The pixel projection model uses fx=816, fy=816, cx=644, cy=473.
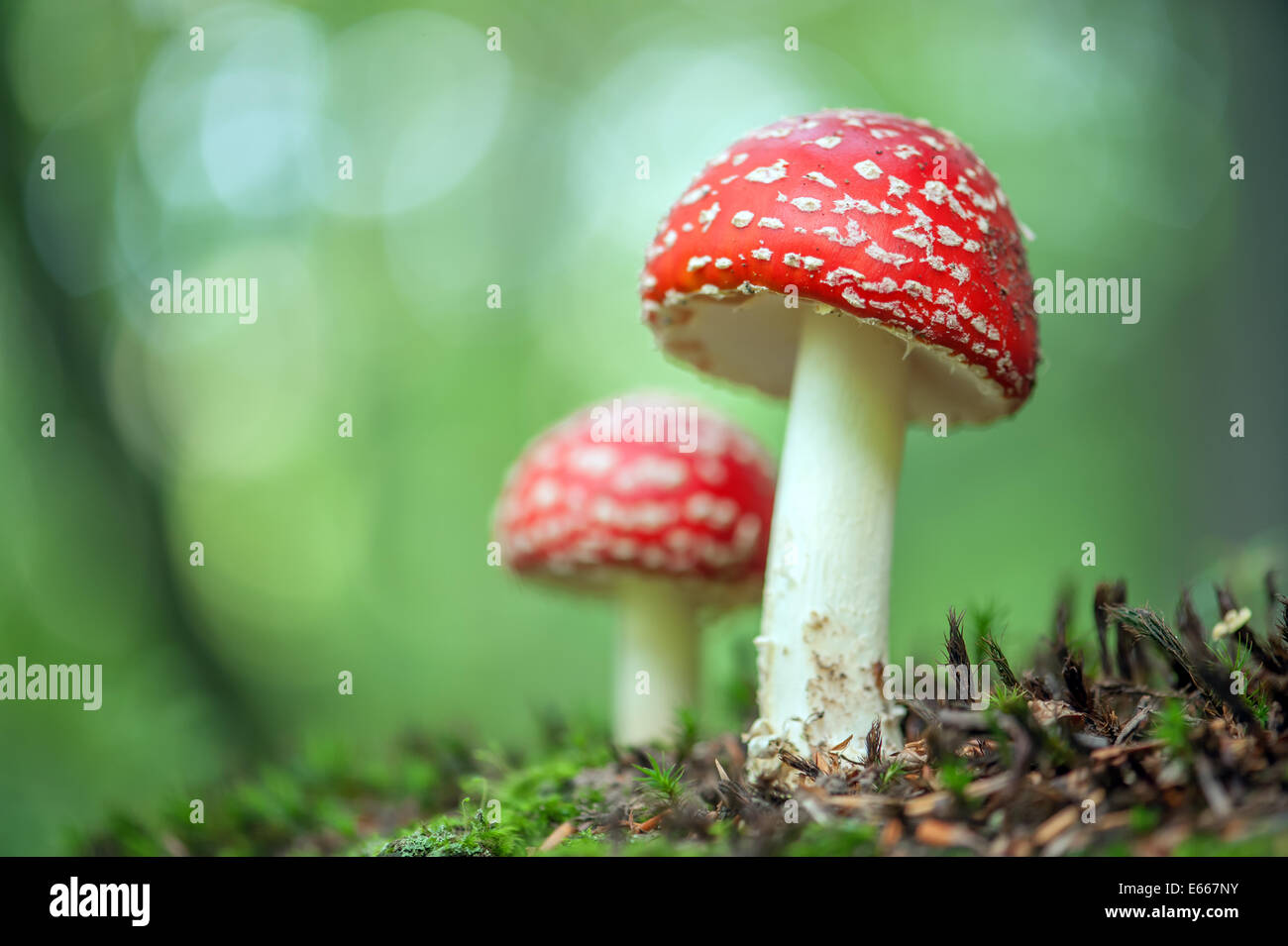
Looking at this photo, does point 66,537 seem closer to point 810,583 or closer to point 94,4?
point 94,4

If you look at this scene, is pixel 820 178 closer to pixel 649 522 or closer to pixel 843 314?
pixel 843 314

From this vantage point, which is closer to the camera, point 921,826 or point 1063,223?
point 921,826

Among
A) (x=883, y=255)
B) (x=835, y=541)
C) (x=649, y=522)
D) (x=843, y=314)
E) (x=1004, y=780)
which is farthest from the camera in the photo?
(x=649, y=522)

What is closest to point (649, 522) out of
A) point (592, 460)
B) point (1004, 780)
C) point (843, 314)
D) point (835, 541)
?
point (592, 460)

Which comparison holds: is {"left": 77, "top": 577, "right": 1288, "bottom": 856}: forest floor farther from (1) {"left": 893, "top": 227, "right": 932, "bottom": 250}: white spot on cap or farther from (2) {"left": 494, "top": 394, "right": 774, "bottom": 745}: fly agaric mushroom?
(1) {"left": 893, "top": 227, "right": 932, "bottom": 250}: white spot on cap

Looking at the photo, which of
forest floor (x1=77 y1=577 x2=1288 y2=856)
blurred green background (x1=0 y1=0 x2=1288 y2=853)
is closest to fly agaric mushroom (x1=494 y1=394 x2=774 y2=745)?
blurred green background (x1=0 y1=0 x2=1288 y2=853)

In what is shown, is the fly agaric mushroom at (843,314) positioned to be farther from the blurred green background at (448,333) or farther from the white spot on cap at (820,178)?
the blurred green background at (448,333)

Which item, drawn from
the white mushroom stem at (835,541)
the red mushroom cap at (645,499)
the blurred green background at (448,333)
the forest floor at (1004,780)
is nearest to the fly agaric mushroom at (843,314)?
the white mushroom stem at (835,541)
